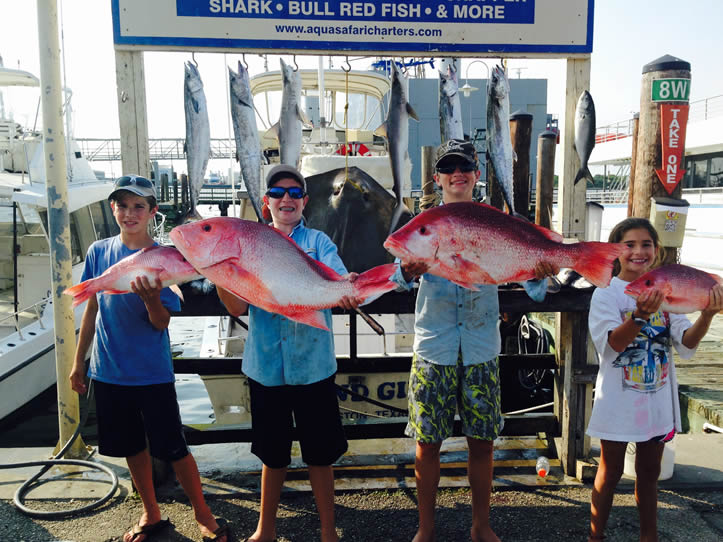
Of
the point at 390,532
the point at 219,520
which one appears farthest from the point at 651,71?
the point at 219,520

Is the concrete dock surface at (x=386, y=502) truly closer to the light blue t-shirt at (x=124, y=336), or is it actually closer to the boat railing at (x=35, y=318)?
the light blue t-shirt at (x=124, y=336)

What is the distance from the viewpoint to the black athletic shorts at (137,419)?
2.84m

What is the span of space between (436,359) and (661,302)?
3.50ft

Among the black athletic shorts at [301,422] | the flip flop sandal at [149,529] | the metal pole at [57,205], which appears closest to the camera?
the black athletic shorts at [301,422]

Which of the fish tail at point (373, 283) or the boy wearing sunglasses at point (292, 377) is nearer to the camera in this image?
the fish tail at point (373, 283)

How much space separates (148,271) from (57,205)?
2043 millimetres

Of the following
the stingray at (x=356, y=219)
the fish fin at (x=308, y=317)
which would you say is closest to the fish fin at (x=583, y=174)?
the stingray at (x=356, y=219)

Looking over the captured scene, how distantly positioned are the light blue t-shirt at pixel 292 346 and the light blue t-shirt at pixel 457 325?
0.51 metres

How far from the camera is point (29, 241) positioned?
9992 millimetres

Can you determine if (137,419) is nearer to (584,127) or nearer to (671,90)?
(584,127)

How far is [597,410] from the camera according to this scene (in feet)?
8.62

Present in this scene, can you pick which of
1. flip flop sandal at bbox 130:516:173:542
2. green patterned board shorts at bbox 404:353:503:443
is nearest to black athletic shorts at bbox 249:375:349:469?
green patterned board shorts at bbox 404:353:503:443

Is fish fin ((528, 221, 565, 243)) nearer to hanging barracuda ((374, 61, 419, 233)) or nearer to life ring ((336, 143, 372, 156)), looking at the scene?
hanging barracuda ((374, 61, 419, 233))

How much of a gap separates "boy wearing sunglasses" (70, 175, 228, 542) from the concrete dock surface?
0.38 m
